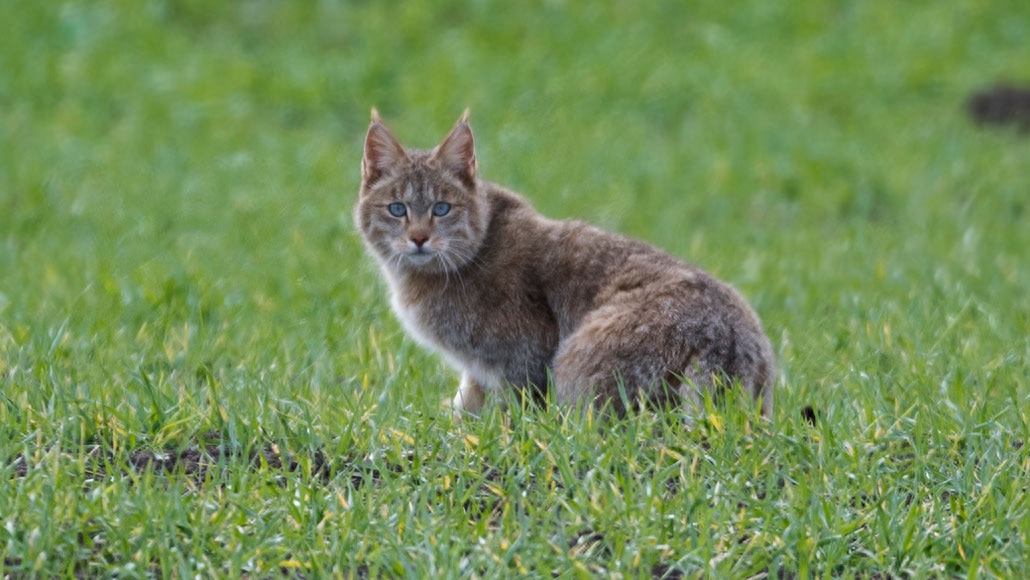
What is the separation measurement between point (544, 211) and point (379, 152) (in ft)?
12.2

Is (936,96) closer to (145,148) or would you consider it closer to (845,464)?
(145,148)

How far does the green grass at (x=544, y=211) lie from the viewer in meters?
4.59

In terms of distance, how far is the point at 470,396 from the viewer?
6211mm

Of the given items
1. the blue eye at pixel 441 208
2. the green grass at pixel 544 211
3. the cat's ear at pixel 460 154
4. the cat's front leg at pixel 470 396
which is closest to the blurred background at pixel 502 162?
the green grass at pixel 544 211

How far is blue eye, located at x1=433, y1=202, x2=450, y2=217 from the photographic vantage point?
6398 mm

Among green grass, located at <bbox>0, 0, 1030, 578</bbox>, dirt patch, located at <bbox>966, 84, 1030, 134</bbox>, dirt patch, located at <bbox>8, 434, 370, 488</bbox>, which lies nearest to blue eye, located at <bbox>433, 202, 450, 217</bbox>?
green grass, located at <bbox>0, 0, 1030, 578</bbox>

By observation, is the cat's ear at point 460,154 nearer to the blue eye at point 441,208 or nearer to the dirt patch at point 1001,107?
the blue eye at point 441,208

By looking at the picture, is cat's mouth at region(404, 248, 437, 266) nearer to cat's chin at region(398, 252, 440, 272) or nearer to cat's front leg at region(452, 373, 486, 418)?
cat's chin at region(398, 252, 440, 272)

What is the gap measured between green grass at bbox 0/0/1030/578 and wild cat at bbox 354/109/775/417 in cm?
22

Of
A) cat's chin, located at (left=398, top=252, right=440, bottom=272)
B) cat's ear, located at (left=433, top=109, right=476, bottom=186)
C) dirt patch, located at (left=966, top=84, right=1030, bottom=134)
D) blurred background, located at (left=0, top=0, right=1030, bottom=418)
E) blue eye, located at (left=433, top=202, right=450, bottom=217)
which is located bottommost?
dirt patch, located at (left=966, top=84, right=1030, bottom=134)

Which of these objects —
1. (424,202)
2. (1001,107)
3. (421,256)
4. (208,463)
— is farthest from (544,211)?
(1001,107)

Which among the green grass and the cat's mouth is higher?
the cat's mouth

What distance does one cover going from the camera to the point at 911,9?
55.3 ft

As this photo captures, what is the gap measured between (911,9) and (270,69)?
7.37 m
